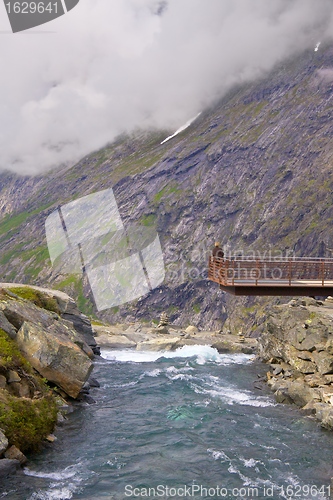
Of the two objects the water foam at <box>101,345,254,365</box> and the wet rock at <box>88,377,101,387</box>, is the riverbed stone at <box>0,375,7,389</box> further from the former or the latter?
the water foam at <box>101,345,254,365</box>

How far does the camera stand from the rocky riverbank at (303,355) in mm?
29859

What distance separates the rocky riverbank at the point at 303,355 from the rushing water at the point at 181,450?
117cm

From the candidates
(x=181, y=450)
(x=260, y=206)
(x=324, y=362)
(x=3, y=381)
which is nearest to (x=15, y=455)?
(x=3, y=381)

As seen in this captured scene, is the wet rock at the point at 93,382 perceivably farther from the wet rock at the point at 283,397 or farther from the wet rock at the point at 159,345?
the wet rock at the point at 159,345

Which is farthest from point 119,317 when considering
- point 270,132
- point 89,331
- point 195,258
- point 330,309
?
point 330,309

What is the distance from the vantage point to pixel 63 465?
63.8 ft

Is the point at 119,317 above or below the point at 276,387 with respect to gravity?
below

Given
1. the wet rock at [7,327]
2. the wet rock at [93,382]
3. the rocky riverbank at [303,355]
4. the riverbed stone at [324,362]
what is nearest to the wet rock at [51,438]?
the wet rock at [7,327]

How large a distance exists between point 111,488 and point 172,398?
14.2 meters

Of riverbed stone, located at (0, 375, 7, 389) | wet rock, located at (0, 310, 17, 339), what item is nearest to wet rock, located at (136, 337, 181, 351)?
wet rock, located at (0, 310, 17, 339)

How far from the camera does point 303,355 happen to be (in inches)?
1453

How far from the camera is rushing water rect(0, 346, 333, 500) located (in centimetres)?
1770

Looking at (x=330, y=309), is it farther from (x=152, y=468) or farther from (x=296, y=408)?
(x=152, y=468)

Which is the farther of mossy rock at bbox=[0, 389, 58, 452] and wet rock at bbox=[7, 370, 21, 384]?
wet rock at bbox=[7, 370, 21, 384]
